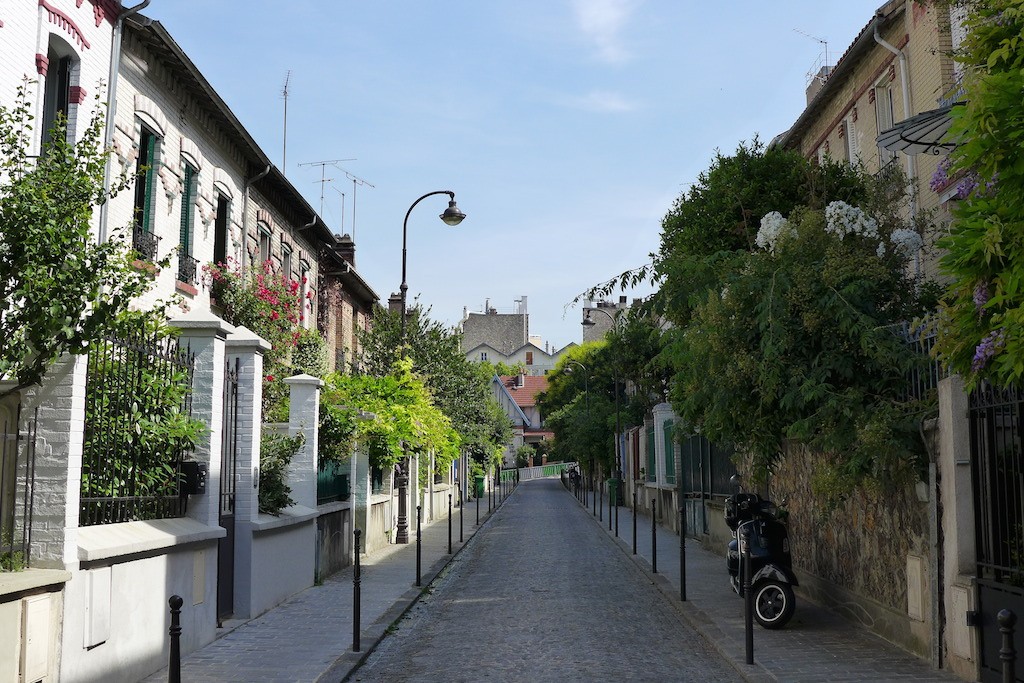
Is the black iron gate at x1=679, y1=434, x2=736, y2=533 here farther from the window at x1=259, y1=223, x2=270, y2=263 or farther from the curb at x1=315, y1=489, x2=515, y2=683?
the window at x1=259, y1=223, x2=270, y2=263

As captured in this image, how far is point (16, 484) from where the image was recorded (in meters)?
7.01

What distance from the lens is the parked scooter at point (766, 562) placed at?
1086 cm

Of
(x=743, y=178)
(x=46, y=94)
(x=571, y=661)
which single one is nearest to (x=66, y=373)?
(x=571, y=661)

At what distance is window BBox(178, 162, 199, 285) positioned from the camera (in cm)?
1780

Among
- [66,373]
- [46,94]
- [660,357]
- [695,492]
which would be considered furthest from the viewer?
[695,492]

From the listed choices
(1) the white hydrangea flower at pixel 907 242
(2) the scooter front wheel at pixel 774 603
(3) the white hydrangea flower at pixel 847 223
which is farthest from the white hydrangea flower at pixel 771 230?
(2) the scooter front wheel at pixel 774 603

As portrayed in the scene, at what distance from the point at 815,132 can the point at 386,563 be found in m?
15.8

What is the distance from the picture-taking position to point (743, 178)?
20.5 metres

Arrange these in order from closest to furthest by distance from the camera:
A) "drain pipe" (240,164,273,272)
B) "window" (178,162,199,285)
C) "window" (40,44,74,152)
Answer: "window" (40,44,74,152) → "window" (178,162,199,285) → "drain pipe" (240,164,273,272)

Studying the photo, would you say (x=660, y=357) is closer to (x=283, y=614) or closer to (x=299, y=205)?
(x=283, y=614)

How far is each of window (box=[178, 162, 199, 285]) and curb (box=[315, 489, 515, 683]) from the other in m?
6.73

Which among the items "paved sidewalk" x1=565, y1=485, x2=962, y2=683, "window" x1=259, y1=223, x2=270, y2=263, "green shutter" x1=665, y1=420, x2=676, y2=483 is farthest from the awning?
"green shutter" x1=665, y1=420, x2=676, y2=483

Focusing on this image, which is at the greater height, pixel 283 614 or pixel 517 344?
pixel 517 344

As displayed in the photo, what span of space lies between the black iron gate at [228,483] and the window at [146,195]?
16.5 ft
